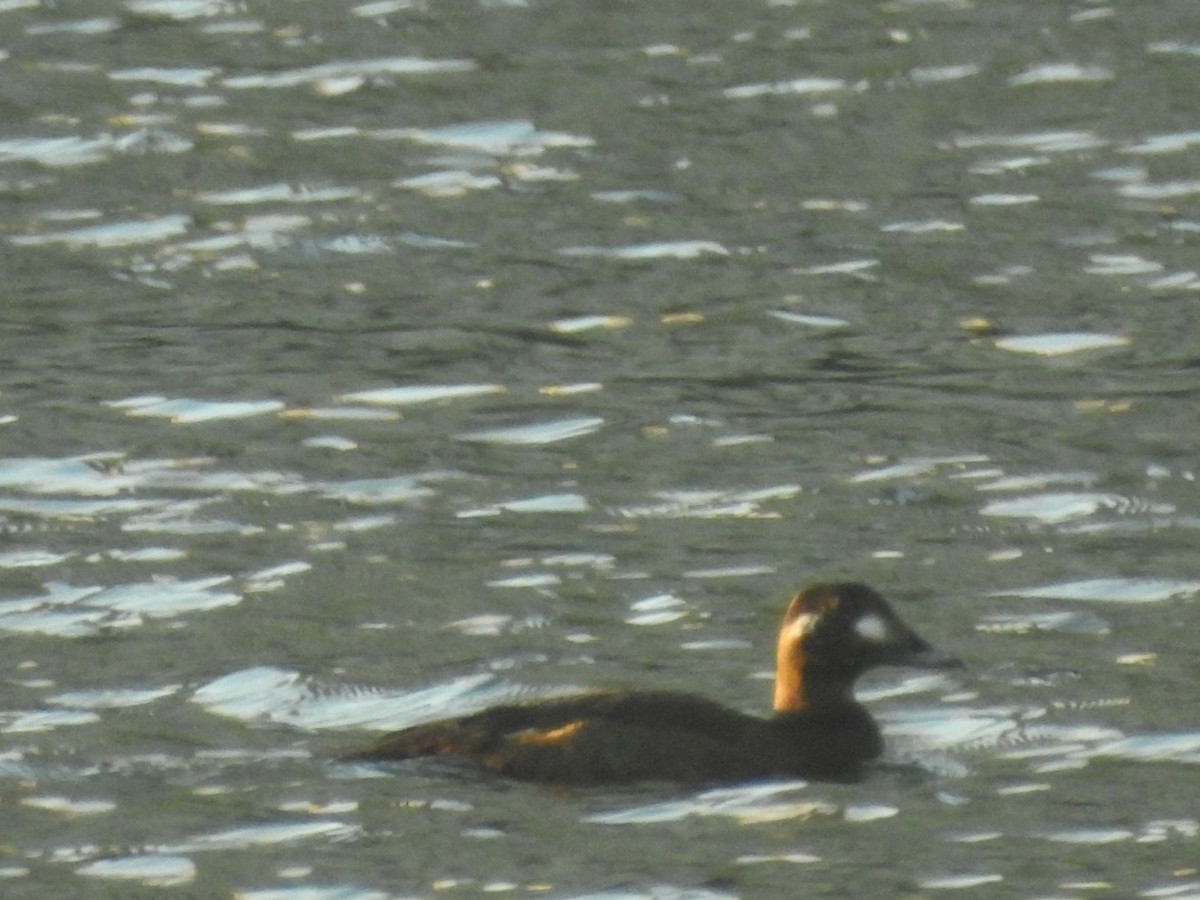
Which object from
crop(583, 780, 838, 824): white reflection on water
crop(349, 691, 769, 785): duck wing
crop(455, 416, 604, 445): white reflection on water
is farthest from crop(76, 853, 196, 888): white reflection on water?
crop(455, 416, 604, 445): white reflection on water

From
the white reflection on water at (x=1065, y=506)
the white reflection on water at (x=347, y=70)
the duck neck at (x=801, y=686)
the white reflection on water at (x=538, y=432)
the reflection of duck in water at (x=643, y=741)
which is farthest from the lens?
the white reflection on water at (x=347, y=70)

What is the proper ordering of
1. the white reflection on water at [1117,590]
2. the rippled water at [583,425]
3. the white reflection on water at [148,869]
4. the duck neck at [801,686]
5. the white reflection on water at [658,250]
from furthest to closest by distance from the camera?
the white reflection on water at [658,250]
the white reflection on water at [1117,590]
the duck neck at [801,686]
the rippled water at [583,425]
the white reflection on water at [148,869]

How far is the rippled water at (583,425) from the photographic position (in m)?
9.48

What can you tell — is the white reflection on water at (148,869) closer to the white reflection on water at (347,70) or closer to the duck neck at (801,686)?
the duck neck at (801,686)

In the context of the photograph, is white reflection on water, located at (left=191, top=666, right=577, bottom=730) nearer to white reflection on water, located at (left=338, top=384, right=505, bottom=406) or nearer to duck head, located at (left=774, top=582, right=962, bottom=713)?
duck head, located at (left=774, top=582, right=962, bottom=713)

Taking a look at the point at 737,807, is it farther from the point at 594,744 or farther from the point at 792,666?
the point at 792,666

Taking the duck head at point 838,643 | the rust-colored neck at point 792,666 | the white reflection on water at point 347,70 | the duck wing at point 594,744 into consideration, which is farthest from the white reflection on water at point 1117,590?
the white reflection on water at point 347,70

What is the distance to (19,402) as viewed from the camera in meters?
14.0

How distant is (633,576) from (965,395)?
255 cm

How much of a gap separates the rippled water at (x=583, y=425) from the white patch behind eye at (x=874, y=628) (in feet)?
0.94

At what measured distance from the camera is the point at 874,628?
34.0ft

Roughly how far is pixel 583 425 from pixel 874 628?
327cm

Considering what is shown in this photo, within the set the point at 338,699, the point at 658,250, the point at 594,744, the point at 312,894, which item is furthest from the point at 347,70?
→ the point at 312,894

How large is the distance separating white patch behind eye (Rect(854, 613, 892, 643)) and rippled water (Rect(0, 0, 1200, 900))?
0.29m
